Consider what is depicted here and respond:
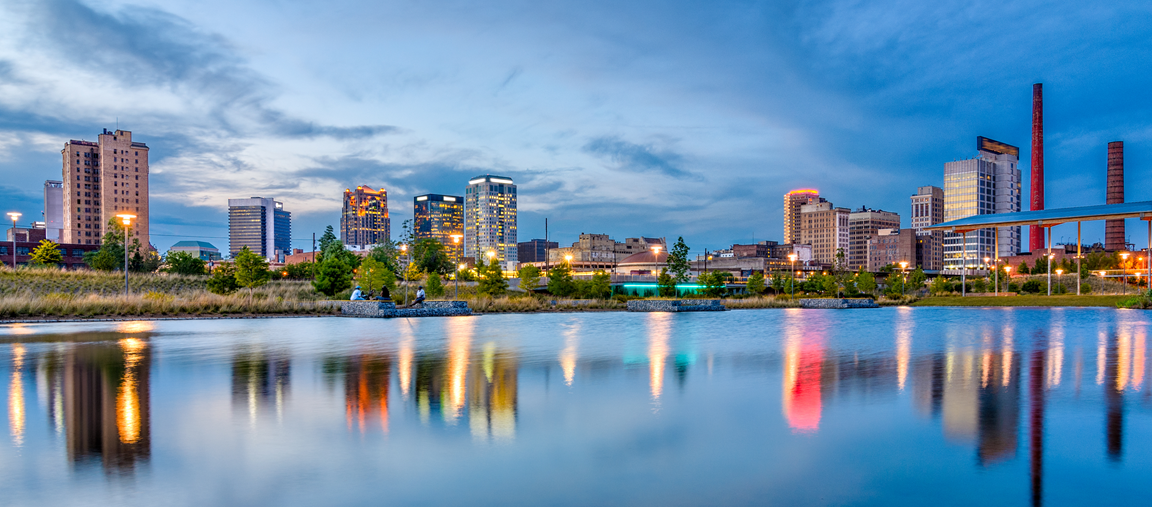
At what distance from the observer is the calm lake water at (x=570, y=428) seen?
5492 millimetres

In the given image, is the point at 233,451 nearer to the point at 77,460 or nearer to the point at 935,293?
the point at 77,460

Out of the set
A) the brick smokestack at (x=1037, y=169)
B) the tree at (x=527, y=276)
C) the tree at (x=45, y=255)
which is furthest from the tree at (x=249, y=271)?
the brick smokestack at (x=1037, y=169)

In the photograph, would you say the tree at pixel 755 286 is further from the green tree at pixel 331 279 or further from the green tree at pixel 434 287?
the green tree at pixel 331 279

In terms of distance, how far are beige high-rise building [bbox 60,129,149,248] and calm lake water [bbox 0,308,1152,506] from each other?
17671cm

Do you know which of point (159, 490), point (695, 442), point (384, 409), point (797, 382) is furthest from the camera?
point (797, 382)

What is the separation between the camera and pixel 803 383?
35.0 ft

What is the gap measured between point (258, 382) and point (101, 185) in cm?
18687

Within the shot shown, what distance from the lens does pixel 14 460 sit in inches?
246

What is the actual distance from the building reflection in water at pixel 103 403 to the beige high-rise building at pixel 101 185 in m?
172

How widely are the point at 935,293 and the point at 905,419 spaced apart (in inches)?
2495

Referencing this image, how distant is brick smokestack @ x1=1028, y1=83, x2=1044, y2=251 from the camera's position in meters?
155

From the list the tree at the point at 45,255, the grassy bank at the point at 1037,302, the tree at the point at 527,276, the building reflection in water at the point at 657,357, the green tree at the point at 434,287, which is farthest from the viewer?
Result: the tree at the point at 45,255

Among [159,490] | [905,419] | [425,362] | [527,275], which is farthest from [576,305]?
[159,490]

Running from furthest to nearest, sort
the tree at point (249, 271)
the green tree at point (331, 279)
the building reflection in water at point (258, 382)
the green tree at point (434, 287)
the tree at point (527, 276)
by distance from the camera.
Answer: the green tree at point (434, 287) → the tree at point (527, 276) → the green tree at point (331, 279) → the tree at point (249, 271) → the building reflection in water at point (258, 382)
